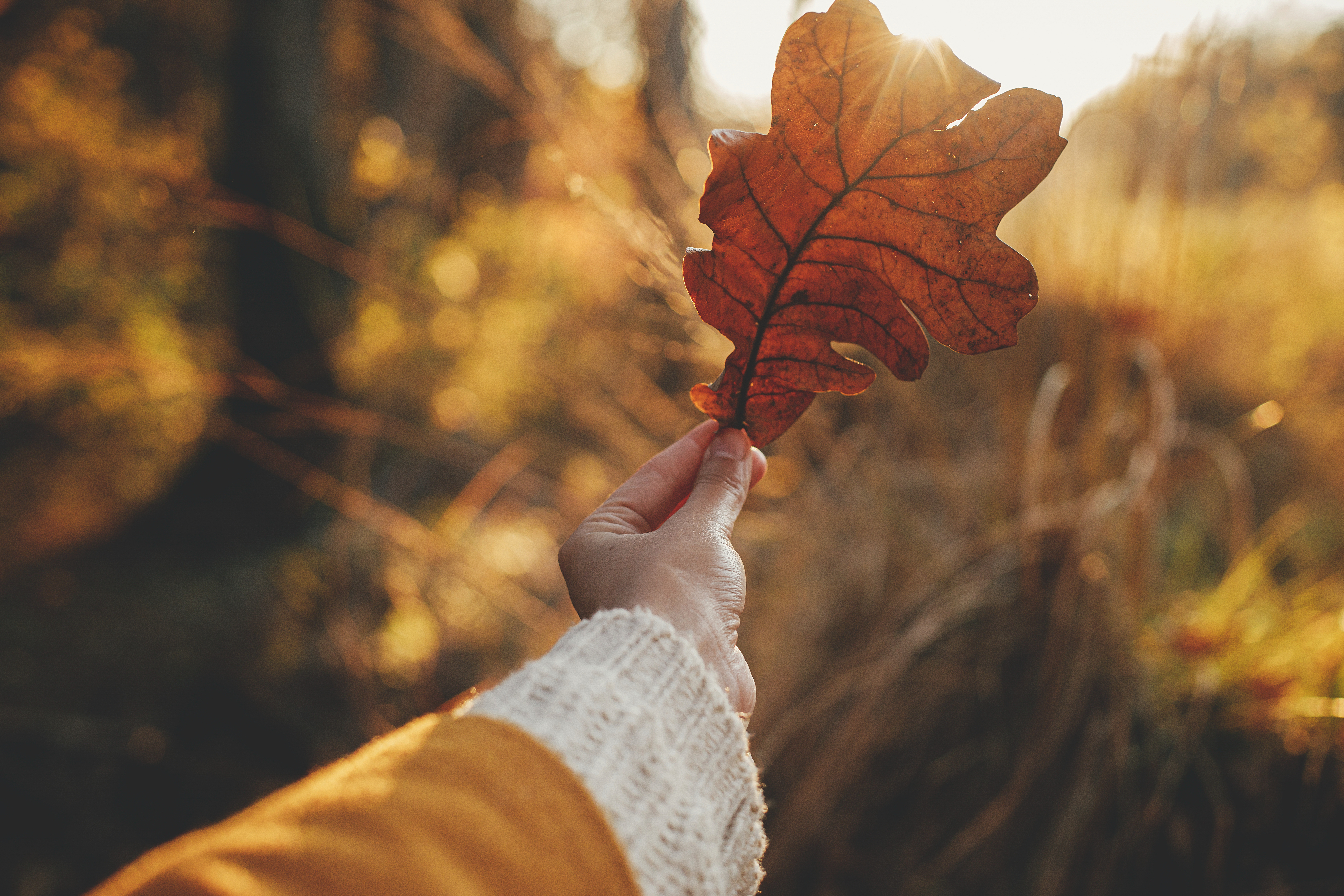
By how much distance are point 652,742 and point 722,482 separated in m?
0.26

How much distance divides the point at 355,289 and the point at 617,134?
1589mm

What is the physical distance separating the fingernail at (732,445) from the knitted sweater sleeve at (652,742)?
19 cm

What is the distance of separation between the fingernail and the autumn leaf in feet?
0.32

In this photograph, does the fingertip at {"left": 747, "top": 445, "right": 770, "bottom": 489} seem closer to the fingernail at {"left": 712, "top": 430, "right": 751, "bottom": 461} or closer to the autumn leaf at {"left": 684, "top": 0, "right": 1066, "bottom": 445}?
the fingernail at {"left": 712, "top": 430, "right": 751, "bottom": 461}

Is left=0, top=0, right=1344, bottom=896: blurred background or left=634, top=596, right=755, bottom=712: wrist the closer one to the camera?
left=634, top=596, right=755, bottom=712: wrist

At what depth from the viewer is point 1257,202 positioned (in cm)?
131

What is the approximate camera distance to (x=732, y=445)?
592mm

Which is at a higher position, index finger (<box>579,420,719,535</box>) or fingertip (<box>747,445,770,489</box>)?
fingertip (<box>747,445,770,489</box>)

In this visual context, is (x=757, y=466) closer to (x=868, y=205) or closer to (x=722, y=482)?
(x=722, y=482)

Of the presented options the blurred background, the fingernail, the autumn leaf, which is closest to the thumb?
the fingernail

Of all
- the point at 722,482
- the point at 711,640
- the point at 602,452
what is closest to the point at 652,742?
the point at 711,640

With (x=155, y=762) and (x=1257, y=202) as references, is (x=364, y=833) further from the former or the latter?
(x=1257, y=202)

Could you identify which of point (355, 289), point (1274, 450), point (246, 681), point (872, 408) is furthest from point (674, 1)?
point (1274, 450)

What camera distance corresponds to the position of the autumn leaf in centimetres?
41
